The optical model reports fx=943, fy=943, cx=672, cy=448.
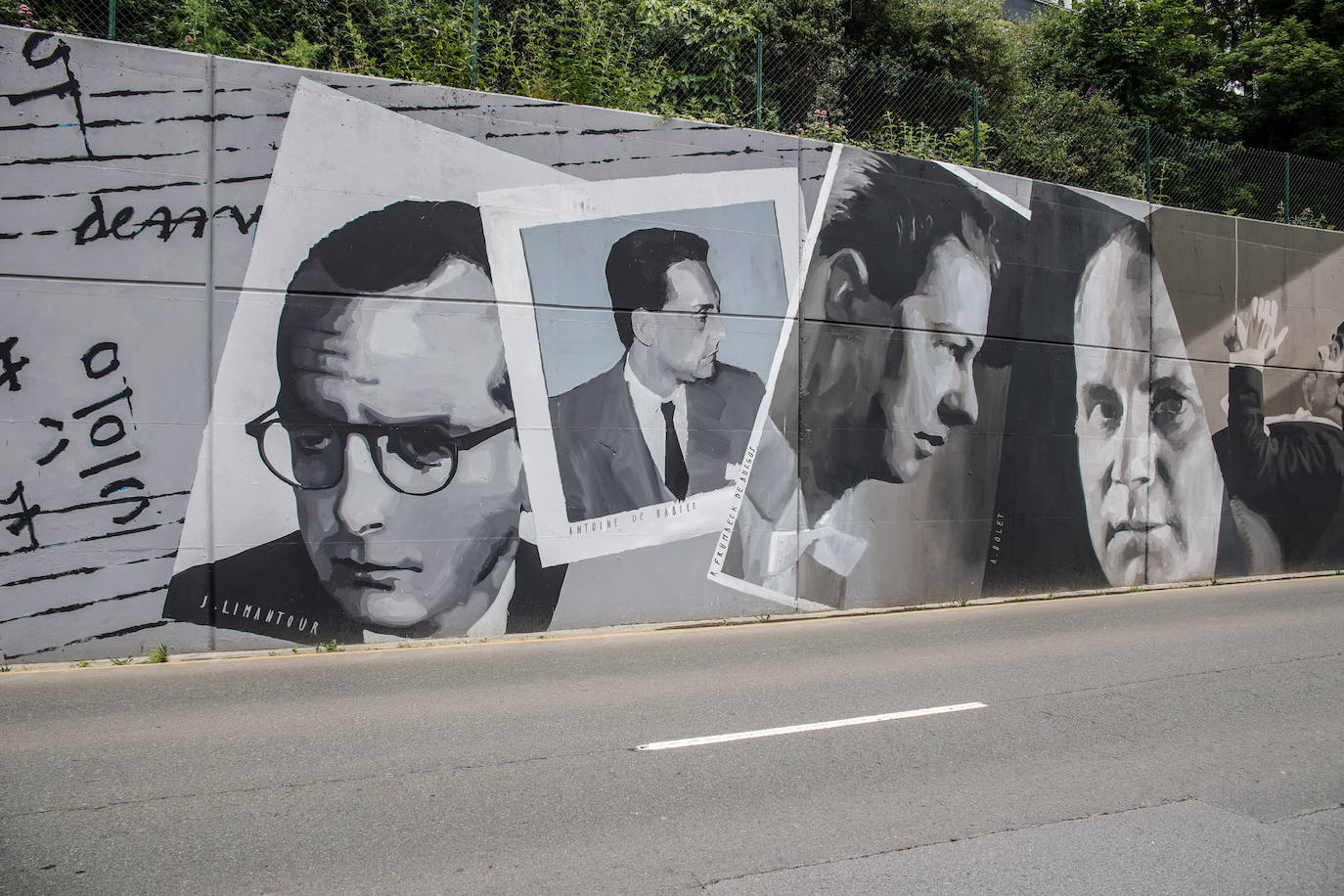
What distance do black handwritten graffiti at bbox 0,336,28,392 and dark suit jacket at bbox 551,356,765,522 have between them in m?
4.96

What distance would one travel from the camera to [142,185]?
29.0ft

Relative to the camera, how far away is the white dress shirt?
36.0 feet

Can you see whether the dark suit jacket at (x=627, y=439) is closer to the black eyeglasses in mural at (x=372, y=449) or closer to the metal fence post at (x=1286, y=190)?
the black eyeglasses in mural at (x=372, y=449)

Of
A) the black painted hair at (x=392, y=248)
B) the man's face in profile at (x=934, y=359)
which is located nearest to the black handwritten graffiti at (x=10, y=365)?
the black painted hair at (x=392, y=248)

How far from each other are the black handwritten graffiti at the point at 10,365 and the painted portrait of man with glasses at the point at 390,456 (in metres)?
1.95

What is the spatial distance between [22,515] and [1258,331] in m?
17.8

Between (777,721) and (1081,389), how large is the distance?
984 centimetres

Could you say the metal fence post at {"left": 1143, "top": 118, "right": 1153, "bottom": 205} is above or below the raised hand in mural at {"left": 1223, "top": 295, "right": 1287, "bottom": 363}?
above

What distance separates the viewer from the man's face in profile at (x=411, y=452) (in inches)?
373

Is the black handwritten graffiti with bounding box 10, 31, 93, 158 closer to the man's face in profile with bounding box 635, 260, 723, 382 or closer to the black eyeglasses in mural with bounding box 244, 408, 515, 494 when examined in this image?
the black eyeglasses in mural with bounding box 244, 408, 515, 494

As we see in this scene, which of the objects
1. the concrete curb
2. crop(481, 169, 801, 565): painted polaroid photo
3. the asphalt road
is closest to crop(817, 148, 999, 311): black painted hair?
crop(481, 169, 801, 565): painted polaroid photo

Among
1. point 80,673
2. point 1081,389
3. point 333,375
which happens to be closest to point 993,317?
point 1081,389

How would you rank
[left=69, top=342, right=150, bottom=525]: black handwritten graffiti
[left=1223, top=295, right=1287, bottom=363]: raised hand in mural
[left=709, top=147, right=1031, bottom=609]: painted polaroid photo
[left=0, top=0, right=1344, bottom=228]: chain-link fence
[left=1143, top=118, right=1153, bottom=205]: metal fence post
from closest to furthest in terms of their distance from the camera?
[left=69, top=342, right=150, bottom=525]: black handwritten graffiti, [left=709, top=147, right=1031, bottom=609]: painted polaroid photo, [left=0, top=0, right=1344, bottom=228]: chain-link fence, [left=1143, top=118, right=1153, bottom=205]: metal fence post, [left=1223, top=295, right=1287, bottom=363]: raised hand in mural

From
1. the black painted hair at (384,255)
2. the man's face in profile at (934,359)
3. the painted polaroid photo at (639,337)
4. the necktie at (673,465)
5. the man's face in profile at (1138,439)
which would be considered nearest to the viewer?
the black painted hair at (384,255)
